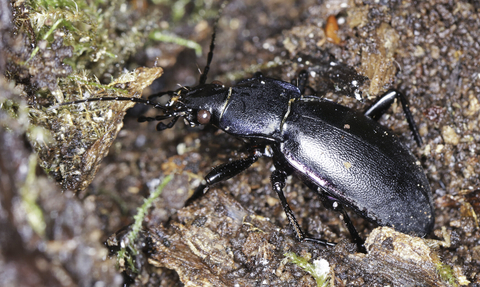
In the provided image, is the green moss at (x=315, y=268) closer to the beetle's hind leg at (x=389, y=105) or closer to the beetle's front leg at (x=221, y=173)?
the beetle's front leg at (x=221, y=173)

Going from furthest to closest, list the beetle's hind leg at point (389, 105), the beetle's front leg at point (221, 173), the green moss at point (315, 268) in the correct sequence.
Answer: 1. the beetle's hind leg at point (389, 105)
2. the beetle's front leg at point (221, 173)
3. the green moss at point (315, 268)

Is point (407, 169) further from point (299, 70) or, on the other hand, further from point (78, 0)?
point (78, 0)

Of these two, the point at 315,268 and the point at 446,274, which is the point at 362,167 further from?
the point at 446,274

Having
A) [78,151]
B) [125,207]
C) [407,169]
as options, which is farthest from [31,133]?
[407,169]

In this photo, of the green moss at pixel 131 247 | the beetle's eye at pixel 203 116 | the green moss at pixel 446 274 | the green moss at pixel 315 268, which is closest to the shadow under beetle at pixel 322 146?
the beetle's eye at pixel 203 116

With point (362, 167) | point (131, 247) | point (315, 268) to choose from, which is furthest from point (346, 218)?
point (131, 247)

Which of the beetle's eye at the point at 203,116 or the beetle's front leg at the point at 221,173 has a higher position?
the beetle's eye at the point at 203,116

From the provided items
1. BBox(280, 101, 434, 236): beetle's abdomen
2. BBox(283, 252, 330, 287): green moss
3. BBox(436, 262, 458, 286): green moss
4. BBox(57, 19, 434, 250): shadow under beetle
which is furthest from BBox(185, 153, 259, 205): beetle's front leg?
BBox(436, 262, 458, 286): green moss
